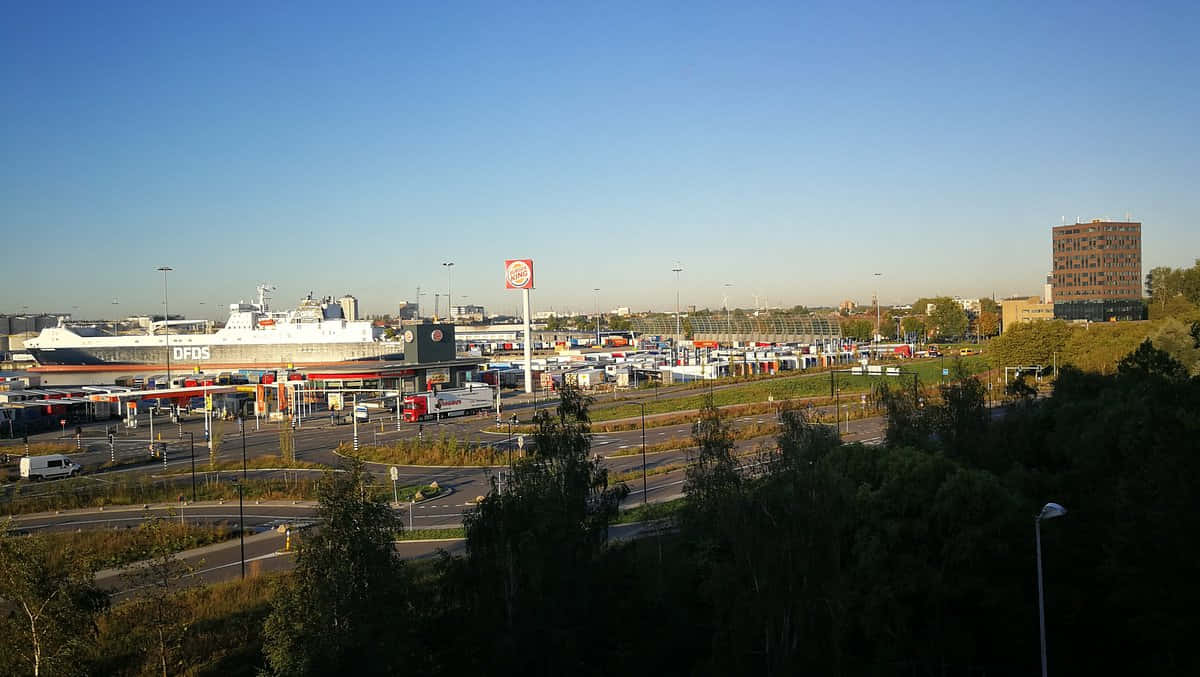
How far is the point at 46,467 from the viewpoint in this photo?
25.8 m

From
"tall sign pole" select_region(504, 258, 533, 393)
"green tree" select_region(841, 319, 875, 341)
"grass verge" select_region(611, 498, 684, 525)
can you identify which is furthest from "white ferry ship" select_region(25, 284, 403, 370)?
"green tree" select_region(841, 319, 875, 341)

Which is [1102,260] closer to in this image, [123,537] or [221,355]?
[221,355]

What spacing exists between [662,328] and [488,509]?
103 m

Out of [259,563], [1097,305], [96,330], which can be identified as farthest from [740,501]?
[96,330]

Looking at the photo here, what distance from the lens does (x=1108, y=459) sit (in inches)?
580

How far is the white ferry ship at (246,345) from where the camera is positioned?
200 ft

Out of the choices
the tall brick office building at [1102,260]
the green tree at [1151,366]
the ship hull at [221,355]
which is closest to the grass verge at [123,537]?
Result: the green tree at [1151,366]

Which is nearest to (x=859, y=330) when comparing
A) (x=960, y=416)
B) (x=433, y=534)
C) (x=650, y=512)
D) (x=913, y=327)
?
(x=913, y=327)

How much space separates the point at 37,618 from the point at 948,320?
8791cm

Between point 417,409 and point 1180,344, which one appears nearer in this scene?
point 1180,344

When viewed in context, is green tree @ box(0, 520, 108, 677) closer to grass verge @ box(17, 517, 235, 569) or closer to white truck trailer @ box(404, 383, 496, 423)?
grass verge @ box(17, 517, 235, 569)

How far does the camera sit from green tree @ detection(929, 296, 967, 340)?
8394 centimetres

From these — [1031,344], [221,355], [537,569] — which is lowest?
[537,569]

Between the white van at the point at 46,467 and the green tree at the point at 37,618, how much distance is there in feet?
71.5
